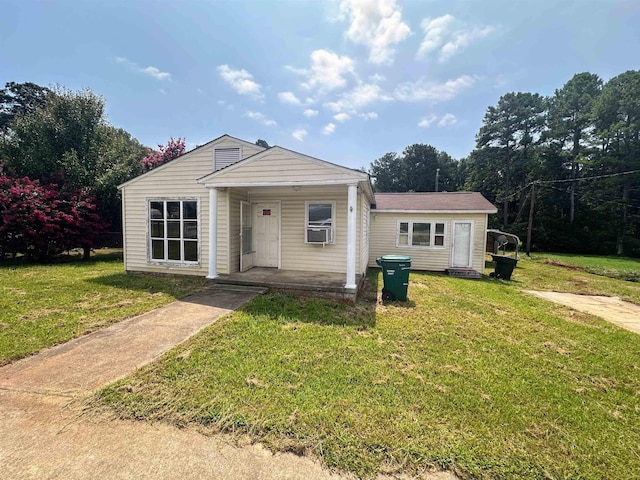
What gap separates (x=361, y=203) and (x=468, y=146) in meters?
32.8

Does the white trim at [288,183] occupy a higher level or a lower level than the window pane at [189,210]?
higher

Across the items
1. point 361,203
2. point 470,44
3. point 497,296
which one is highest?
point 470,44

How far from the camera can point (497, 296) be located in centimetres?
725

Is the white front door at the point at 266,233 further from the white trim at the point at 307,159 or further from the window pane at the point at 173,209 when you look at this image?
the window pane at the point at 173,209

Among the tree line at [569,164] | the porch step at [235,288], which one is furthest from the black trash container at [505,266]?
the tree line at [569,164]

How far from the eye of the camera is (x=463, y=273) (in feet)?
34.4

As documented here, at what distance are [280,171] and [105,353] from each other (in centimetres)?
466

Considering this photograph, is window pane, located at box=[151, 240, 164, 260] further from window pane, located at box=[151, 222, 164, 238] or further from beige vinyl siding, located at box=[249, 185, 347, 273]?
beige vinyl siding, located at box=[249, 185, 347, 273]

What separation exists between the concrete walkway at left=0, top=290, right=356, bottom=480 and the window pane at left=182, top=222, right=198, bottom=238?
5030mm

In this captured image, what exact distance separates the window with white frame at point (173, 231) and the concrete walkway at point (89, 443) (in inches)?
198

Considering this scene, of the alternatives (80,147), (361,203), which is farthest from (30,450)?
(80,147)

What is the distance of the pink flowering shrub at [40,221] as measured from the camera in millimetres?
10289

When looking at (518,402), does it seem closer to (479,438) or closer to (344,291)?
(479,438)

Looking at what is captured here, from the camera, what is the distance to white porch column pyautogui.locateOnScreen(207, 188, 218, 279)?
7199 mm
